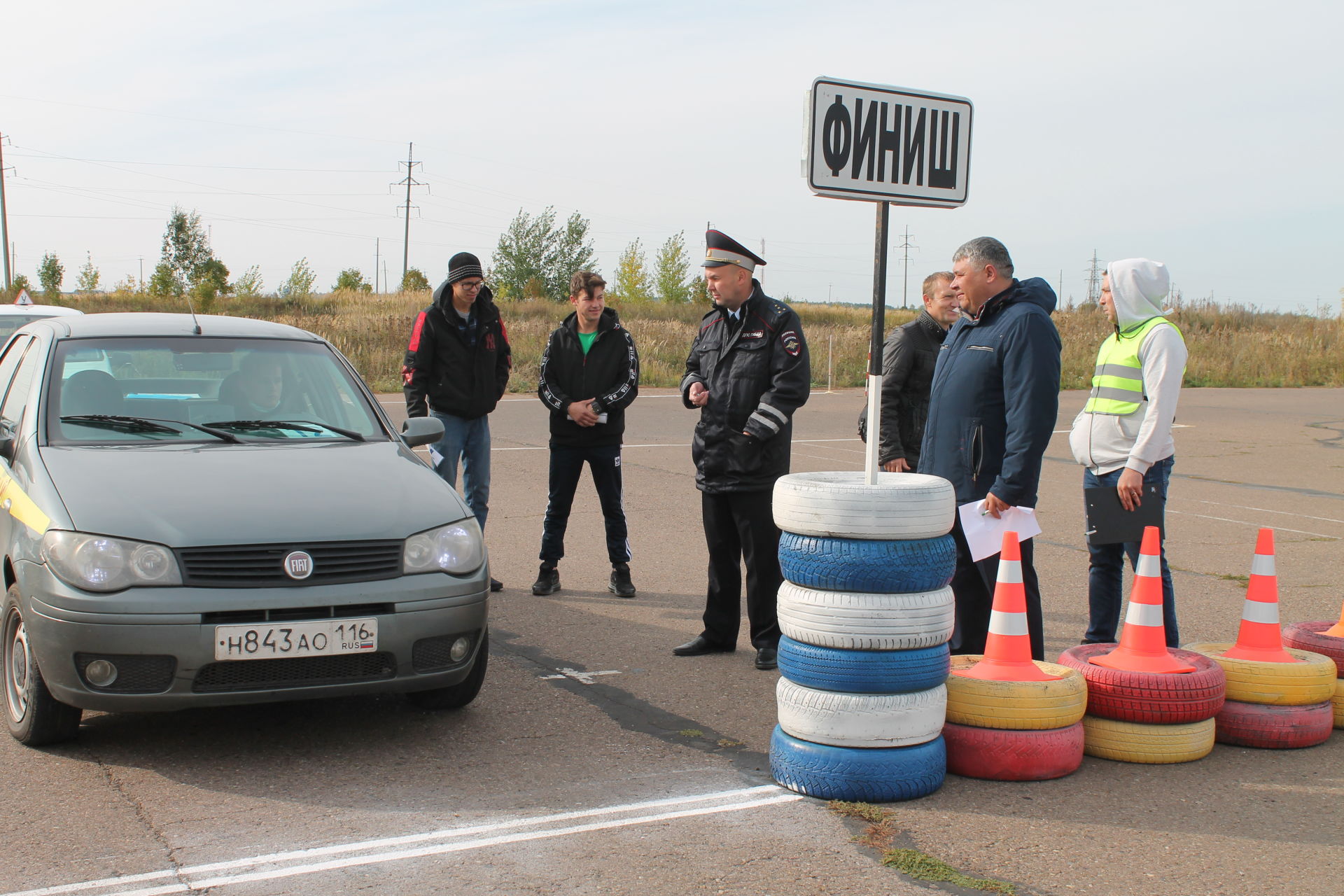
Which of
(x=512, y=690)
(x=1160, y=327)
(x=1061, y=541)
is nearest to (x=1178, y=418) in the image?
(x=1061, y=541)

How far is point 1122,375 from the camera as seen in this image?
537 cm

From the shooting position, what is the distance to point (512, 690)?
204 inches

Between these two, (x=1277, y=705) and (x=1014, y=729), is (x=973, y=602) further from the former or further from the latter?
(x=1277, y=705)

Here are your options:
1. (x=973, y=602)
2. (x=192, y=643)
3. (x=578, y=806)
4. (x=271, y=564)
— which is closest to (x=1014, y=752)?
(x=973, y=602)

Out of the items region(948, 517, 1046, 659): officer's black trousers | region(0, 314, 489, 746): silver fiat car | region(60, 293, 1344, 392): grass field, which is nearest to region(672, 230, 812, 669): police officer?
region(948, 517, 1046, 659): officer's black trousers

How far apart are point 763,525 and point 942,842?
2.40 metres

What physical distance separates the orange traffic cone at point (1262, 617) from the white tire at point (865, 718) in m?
1.59

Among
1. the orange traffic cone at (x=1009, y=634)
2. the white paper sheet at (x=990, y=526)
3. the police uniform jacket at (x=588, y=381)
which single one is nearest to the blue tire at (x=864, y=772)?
the orange traffic cone at (x=1009, y=634)

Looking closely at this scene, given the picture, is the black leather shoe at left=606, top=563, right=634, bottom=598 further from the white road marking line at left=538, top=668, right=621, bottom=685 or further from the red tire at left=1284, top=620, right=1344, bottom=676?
the red tire at left=1284, top=620, right=1344, bottom=676

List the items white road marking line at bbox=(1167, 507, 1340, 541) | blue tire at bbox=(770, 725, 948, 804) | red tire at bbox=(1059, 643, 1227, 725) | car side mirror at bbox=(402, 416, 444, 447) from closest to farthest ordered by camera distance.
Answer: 1. blue tire at bbox=(770, 725, 948, 804)
2. red tire at bbox=(1059, 643, 1227, 725)
3. car side mirror at bbox=(402, 416, 444, 447)
4. white road marking line at bbox=(1167, 507, 1340, 541)

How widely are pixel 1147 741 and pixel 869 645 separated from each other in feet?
4.03

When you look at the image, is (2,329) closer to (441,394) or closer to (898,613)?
(441,394)

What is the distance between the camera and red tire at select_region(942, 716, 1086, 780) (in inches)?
161

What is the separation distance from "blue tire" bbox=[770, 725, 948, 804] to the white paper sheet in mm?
1178
